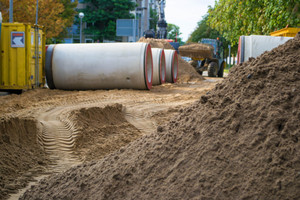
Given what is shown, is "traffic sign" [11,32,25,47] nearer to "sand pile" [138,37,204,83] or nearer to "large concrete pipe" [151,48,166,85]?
"large concrete pipe" [151,48,166,85]

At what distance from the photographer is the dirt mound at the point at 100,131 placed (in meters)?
5.61

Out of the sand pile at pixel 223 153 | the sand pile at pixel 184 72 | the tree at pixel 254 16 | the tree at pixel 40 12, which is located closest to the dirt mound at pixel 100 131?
the sand pile at pixel 223 153

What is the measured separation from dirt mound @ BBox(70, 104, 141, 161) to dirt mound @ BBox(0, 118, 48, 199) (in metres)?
0.63

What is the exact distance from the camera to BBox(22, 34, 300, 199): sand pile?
8.67 ft

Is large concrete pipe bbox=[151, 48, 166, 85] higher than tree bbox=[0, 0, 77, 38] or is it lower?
lower

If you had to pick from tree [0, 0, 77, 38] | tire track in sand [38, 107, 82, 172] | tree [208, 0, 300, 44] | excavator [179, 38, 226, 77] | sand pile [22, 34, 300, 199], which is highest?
tree [0, 0, 77, 38]

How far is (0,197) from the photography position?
3.81m

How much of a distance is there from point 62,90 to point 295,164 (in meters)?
11.1

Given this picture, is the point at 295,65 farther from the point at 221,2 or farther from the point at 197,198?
the point at 221,2

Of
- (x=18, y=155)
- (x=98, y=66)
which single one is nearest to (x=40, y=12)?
(x=98, y=66)

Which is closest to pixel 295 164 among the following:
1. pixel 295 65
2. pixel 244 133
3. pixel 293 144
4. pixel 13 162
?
pixel 293 144

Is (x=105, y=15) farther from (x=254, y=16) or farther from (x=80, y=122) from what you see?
(x=80, y=122)

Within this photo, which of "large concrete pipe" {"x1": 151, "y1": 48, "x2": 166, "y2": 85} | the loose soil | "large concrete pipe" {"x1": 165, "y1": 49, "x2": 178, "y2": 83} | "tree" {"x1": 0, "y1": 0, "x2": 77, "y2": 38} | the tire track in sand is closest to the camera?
the loose soil

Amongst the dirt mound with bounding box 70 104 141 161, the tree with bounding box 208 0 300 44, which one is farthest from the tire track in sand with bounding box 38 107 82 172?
the tree with bounding box 208 0 300 44
